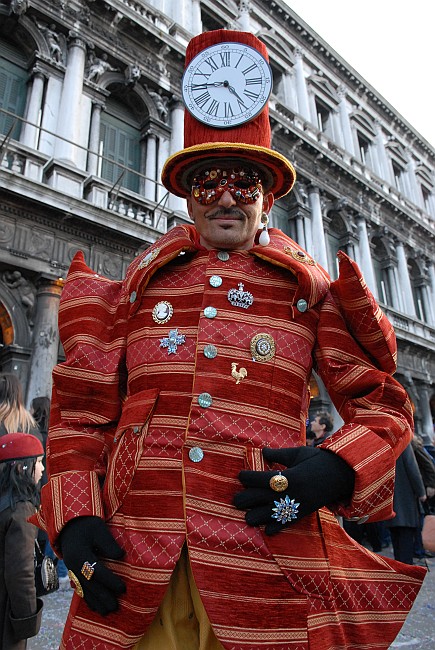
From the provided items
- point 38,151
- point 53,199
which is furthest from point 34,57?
point 53,199

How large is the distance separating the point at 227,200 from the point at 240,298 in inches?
13.4

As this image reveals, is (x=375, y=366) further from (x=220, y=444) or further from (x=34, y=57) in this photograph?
(x=34, y=57)

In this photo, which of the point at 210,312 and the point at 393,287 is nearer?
the point at 210,312

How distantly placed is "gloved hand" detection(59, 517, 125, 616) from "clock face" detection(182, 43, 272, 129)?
1327mm

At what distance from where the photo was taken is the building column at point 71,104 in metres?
8.01

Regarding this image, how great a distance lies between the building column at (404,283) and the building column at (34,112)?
12909mm

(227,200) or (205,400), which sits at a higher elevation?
(227,200)

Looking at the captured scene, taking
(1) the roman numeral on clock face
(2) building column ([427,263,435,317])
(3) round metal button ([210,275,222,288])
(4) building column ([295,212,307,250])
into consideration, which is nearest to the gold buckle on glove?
(3) round metal button ([210,275,222,288])

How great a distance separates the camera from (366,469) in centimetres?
122

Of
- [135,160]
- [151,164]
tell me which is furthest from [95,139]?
[151,164]

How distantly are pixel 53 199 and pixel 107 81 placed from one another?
3.90m

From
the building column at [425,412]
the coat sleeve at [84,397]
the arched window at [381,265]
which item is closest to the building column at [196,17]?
the arched window at [381,265]

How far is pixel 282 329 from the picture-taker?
4.92 ft

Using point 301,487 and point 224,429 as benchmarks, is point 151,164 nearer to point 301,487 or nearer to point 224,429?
point 224,429
